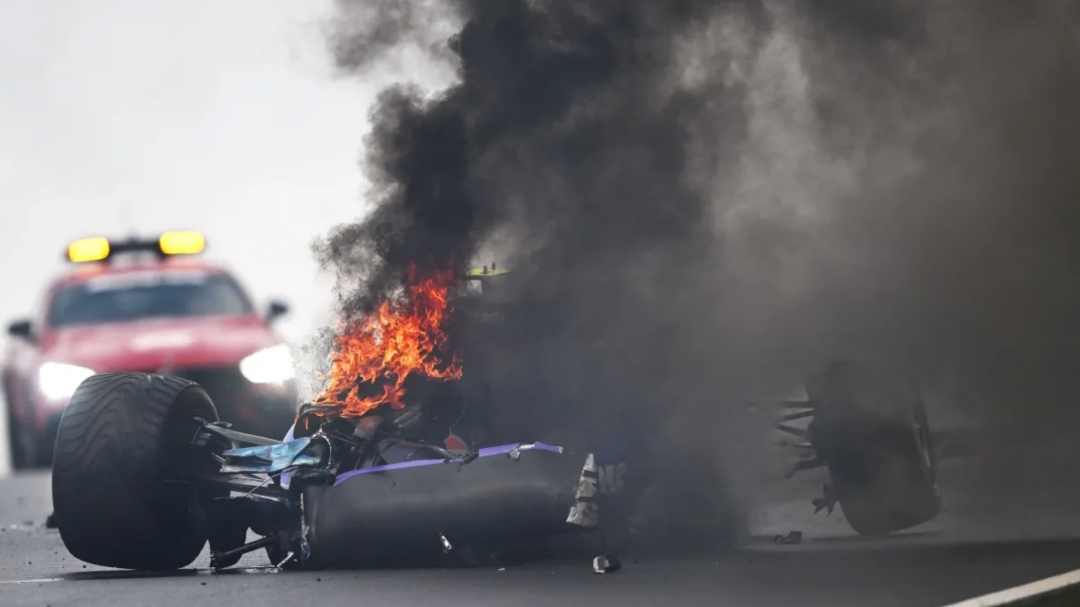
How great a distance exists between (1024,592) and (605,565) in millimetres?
2522

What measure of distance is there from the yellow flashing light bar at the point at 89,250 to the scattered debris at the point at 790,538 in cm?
567

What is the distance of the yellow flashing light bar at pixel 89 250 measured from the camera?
14992mm

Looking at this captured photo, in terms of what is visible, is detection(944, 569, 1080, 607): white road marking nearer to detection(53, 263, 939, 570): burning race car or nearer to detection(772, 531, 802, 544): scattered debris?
detection(53, 263, 939, 570): burning race car

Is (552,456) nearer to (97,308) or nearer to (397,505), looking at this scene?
(397,505)

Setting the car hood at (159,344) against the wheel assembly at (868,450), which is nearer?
the wheel assembly at (868,450)

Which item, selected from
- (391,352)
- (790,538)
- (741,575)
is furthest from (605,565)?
(790,538)

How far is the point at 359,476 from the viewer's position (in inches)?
419

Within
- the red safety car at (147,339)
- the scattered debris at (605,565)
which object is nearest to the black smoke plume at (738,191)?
the scattered debris at (605,565)

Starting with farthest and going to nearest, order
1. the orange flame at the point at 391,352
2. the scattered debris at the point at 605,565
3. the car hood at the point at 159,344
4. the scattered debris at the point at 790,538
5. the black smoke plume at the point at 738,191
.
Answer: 1. the car hood at the point at 159,344
2. the scattered debris at the point at 790,538
3. the black smoke plume at the point at 738,191
4. the orange flame at the point at 391,352
5. the scattered debris at the point at 605,565

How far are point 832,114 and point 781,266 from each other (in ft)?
3.90

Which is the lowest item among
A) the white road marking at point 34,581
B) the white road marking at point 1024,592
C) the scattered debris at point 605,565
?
the white road marking at point 1024,592

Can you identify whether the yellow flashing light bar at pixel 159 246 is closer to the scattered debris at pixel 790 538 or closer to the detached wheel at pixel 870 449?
the scattered debris at pixel 790 538

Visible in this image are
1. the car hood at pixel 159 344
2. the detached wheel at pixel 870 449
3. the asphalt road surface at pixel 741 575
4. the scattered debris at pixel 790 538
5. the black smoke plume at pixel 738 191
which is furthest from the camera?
the car hood at pixel 159 344

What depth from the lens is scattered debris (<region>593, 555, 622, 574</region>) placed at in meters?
10.3
